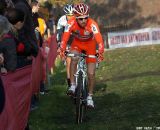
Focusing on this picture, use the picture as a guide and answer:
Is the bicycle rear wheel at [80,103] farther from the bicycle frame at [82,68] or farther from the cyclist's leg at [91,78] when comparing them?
Answer: the cyclist's leg at [91,78]

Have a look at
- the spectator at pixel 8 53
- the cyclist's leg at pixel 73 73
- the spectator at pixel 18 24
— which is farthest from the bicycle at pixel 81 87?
the spectator at pixel 8 53

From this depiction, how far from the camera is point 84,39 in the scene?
1253 centimetres

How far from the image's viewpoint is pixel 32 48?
9.31 metres

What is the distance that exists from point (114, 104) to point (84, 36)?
171 centimetres

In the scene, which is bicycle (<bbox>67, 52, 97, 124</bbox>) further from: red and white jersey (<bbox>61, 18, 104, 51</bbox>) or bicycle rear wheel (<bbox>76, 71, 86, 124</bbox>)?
red and white jersey (<bbox>61, 18, 104, 51</bbox>)

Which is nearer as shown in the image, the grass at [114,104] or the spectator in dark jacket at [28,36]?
the spectator in dark jacket at [28,36]

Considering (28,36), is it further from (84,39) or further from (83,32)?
(84,39)

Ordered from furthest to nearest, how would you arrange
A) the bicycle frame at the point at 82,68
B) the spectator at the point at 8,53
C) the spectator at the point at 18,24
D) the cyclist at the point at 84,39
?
the cyclist at the point at 84,39 < the bicycle frame at the point at 82,68 < the spectator at the point at 18,24 < the spectator at the point at 8,53

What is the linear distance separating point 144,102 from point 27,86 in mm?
4671

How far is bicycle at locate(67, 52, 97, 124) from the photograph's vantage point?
36.6ft

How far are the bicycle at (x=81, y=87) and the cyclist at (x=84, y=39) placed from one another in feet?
0.53

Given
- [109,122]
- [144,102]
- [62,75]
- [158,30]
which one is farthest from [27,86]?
[158,30]

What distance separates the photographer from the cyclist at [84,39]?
11828 millimetres

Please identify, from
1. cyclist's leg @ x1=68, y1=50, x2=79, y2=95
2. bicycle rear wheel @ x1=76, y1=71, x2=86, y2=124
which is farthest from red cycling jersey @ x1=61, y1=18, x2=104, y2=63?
bicycle rear wheel @ x1=76, y1=71, x2=86, y2=124
